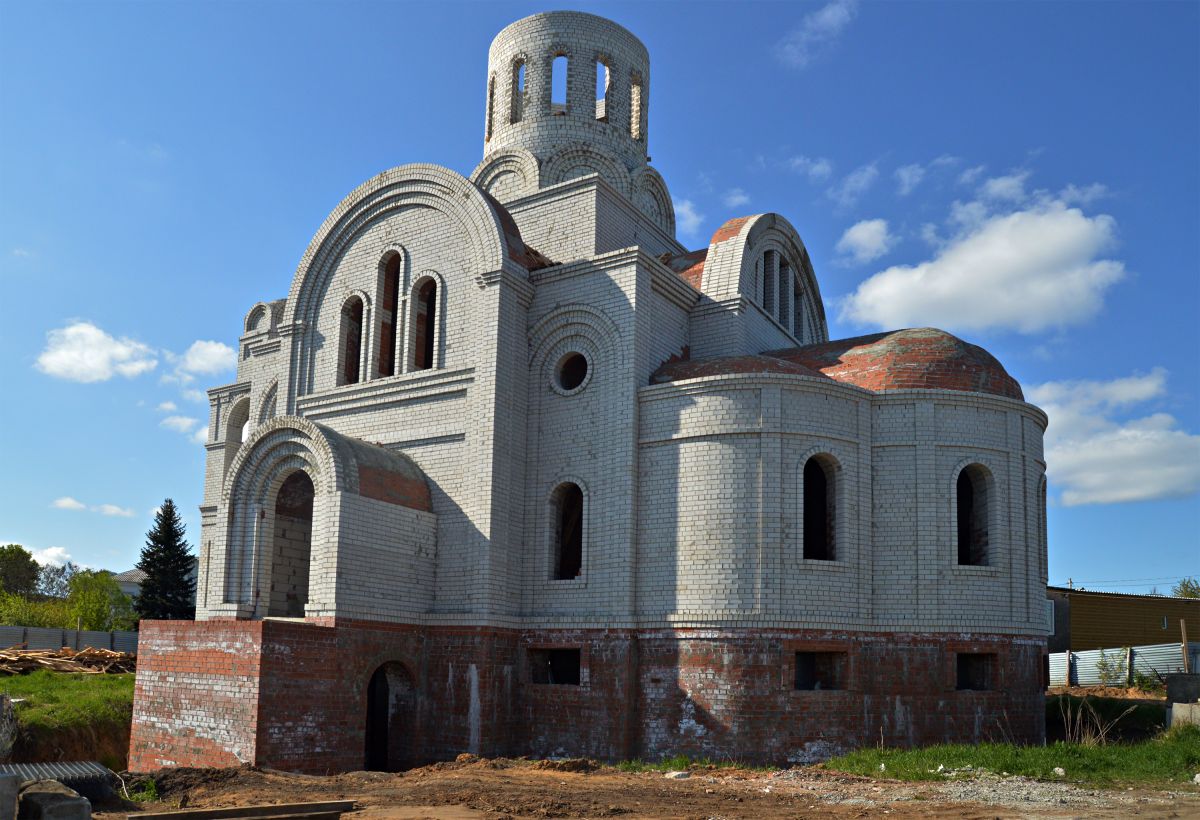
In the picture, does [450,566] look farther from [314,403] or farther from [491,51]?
[491,51]

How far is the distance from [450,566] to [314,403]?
15.5 feet

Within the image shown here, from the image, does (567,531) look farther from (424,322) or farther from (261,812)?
(261,812)

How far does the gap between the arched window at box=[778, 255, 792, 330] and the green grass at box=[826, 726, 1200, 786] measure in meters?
9.50

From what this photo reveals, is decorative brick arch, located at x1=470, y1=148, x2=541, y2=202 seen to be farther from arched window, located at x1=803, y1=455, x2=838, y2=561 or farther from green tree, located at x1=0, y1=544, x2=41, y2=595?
green tree, located at x1=0, y1=544, x2=41, y2=595

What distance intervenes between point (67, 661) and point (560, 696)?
13.7 m

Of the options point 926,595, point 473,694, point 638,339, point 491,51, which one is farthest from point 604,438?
point 491,51

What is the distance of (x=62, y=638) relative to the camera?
2980 centimetres

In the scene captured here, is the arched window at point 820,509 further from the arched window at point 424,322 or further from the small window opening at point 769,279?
the arched window at point 424,322

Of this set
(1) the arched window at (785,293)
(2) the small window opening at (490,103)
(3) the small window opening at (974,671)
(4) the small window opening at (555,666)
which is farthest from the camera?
(2) the small window opening at (490,103)

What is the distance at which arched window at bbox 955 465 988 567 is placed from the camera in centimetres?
1612

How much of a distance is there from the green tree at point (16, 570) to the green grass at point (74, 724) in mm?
54494

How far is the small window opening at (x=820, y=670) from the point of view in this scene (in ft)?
49.6

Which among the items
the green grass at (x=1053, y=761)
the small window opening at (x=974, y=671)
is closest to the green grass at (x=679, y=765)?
the green grass at (x=1053, y=761)

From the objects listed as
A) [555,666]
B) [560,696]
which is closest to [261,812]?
[560,696]
